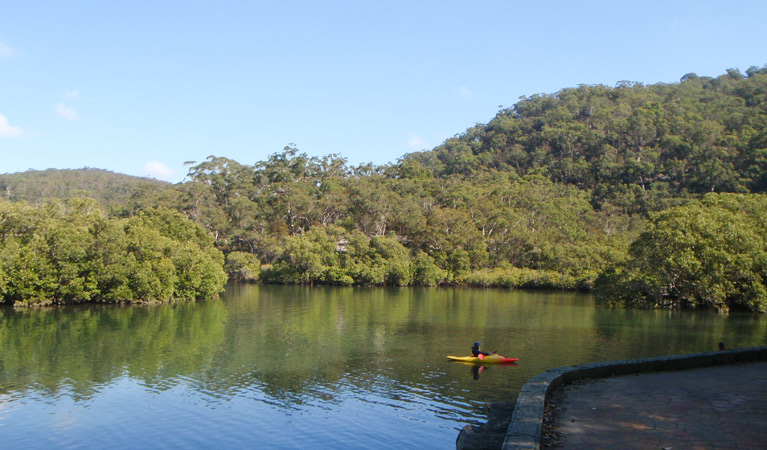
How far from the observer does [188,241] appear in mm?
49562

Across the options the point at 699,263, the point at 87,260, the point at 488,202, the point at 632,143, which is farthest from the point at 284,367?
the point at 632,143

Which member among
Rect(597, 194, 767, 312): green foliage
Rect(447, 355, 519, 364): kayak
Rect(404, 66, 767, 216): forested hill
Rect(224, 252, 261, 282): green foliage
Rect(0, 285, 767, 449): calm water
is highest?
Rect(404, 66, 767, 216): forested hill

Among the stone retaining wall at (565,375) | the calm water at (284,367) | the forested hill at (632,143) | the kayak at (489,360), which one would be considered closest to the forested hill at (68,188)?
the forested hill at (632,143)

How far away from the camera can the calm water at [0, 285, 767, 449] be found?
14000 mm

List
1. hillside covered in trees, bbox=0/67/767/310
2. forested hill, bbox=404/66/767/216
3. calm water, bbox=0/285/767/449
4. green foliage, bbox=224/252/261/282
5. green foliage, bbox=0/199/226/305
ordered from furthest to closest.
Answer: forested hill, bbox=404/66/767/216 < green foliage, bbox=224/252/261/282 < hillside covered in trees, bbox=0/67/767/310 < green foliage, bbox=0/199/226/305 < calm water, bbox=0/285/767/449

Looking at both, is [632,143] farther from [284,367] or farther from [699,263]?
[284,367]

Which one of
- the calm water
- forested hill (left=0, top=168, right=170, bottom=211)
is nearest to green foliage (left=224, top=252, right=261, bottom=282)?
forested hill (left=0, top=168, right=170, bottom=211)

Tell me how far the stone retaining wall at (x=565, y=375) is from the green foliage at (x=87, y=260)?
36735 mm

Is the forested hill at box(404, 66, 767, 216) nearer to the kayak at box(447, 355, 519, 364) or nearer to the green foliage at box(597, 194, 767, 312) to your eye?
the green foliage at box(597, 194, 767, 312)

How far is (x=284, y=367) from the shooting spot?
2097cm

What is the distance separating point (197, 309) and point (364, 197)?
42420 millimetres

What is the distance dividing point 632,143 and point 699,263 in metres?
75.7

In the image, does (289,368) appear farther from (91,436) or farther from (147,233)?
(147,233)

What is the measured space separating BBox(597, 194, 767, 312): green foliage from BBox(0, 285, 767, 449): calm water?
1642 mm
